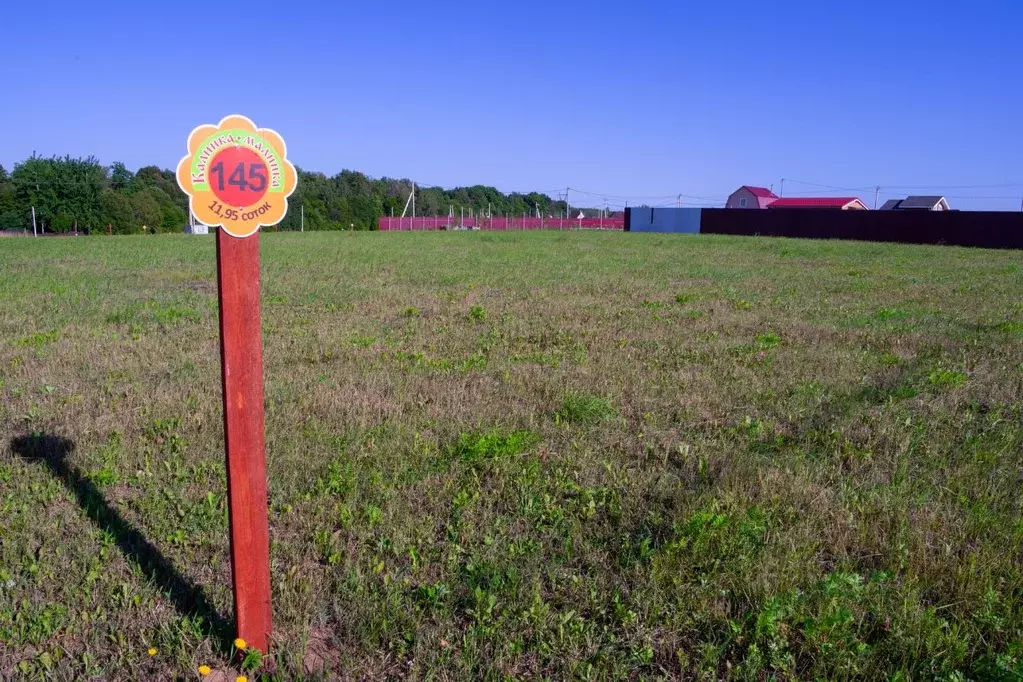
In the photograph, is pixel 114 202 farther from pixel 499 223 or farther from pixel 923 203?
pixel 923 203

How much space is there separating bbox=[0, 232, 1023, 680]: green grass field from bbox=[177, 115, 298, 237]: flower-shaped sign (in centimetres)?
172

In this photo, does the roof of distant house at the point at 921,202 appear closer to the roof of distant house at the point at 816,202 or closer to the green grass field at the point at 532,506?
the roof of distant house at the point at 816,202

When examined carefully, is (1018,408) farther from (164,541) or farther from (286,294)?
(286,294)

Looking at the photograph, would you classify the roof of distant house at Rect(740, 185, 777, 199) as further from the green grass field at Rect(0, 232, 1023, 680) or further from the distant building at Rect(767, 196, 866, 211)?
the green grass field at Rect(0, 232, 1023, 680)

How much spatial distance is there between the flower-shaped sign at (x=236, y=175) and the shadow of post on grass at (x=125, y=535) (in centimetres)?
172

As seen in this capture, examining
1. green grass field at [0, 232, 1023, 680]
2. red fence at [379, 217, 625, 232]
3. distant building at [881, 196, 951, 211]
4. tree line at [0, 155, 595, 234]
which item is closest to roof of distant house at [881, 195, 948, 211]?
distant building at [881, 196, 951, 211]

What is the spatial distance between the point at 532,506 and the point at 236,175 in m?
2.47

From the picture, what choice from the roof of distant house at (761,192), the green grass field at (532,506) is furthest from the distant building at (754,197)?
the green grass field at (532,506)

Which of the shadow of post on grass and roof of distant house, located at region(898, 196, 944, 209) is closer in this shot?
the shadow of post on grass

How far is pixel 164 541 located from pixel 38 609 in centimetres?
70

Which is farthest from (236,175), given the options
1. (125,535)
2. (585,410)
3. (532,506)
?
(585,410)

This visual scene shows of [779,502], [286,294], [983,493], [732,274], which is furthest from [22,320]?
[732,274]

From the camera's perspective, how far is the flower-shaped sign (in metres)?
2.64

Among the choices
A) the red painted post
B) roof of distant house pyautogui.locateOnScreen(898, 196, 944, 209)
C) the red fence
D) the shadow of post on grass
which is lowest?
the shadow of post on grass
